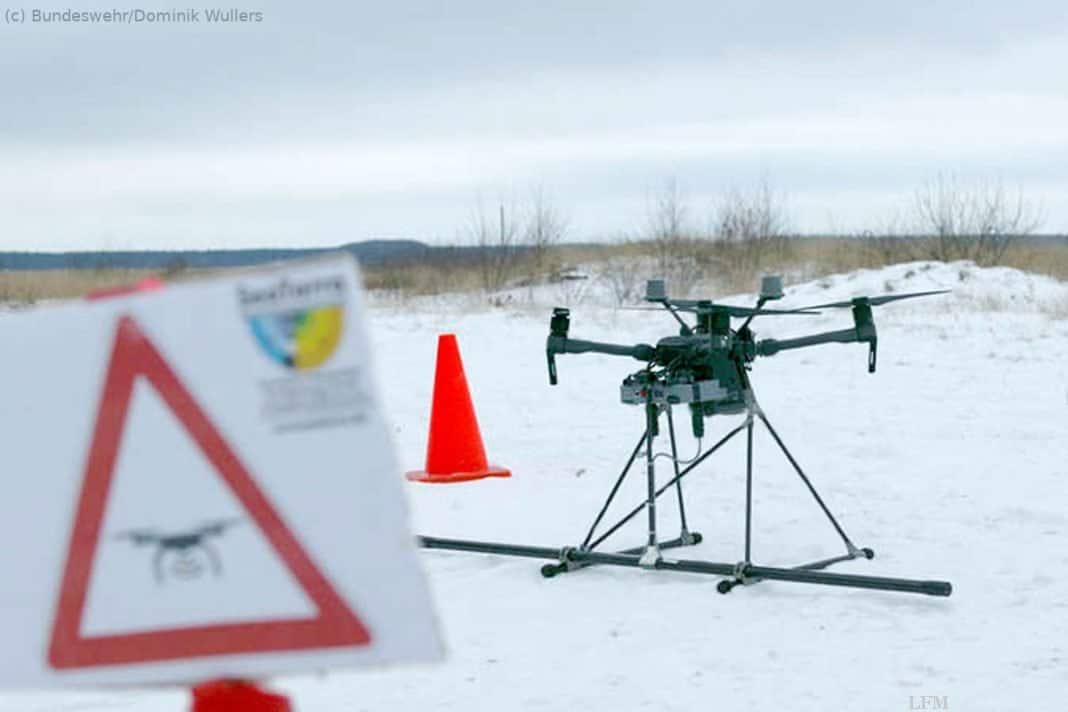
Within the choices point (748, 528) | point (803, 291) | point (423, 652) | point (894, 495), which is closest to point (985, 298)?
point (803, 291)

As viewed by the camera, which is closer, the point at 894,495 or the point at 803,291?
the point at 894,495

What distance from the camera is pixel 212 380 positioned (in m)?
2.62

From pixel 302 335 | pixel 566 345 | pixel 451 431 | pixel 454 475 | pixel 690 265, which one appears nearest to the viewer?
pixel 302 335

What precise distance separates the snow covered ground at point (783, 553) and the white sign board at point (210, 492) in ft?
8.99

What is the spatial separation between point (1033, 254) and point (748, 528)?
26.3 m

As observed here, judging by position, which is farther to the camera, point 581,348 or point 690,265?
point 690,265

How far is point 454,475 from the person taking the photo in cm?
995

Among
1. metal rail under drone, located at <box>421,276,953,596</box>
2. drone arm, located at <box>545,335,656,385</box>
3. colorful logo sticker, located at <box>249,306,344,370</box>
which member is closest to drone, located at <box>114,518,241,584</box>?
colorful logo sticker, located at <box>249,306,344,370</box>

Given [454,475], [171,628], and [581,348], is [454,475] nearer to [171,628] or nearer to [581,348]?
[581,348]

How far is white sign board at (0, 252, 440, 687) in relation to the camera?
2.57 metres

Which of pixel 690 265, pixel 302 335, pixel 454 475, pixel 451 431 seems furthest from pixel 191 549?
pixel 690 265

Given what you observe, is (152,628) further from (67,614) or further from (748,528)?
(748,528)

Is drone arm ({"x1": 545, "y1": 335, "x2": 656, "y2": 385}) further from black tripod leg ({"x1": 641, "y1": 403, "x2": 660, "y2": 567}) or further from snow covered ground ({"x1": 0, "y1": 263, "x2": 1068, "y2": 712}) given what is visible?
snow covered ground ({"x1": 0, "y1": 263, "x2": 1068, "y2": 712})

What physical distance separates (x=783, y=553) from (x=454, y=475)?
274 centimetres
